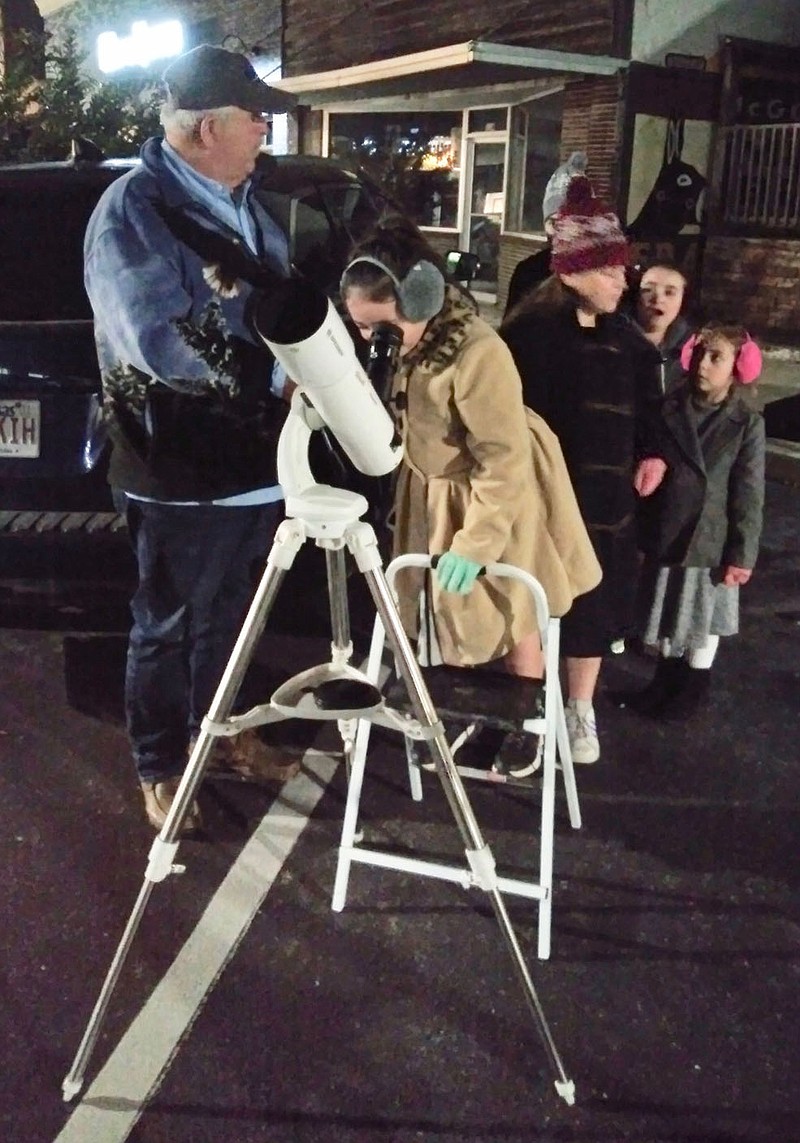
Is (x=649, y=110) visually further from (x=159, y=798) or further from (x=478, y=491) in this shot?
(x=159, y=798)

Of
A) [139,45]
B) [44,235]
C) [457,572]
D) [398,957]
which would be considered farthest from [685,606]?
[139,45]

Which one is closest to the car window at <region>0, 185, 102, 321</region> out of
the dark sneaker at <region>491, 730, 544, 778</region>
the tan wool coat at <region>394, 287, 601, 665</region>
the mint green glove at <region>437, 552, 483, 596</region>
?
the tan wool coat at <region>394, 287, 601, 665</region>

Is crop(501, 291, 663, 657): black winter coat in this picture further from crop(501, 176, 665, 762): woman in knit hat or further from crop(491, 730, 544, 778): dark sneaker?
crop(491, 730, 544, 778): dark sneaker

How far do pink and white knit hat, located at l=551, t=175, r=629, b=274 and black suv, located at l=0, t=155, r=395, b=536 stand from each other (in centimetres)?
126

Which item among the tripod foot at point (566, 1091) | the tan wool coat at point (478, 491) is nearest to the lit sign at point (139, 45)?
the tan wool coat at point (478, 491)

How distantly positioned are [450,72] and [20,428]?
11.7m

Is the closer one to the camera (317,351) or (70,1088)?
(317,351)

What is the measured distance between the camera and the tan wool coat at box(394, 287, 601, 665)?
268 cm

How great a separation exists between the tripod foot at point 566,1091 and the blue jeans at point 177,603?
1.52 meters

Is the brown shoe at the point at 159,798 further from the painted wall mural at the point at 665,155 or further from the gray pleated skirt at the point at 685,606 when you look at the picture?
the painted wall mural at the point at 665,155

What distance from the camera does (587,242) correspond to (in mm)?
3043

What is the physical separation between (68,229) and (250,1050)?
326 centimetres

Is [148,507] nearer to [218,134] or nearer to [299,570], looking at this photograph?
[218,134]

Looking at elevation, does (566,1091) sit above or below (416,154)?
below
